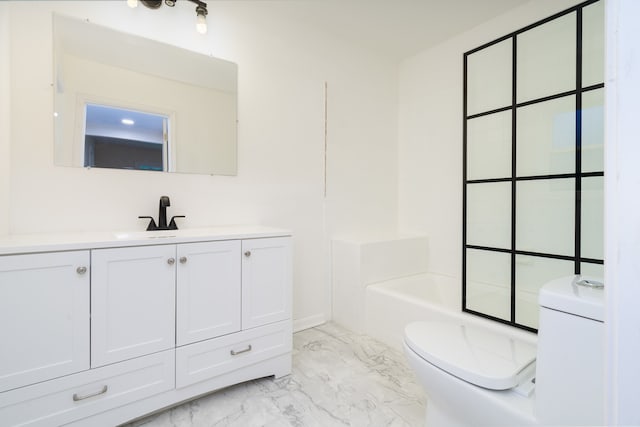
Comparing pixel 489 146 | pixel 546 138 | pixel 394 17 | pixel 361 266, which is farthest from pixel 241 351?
pixel 394 17

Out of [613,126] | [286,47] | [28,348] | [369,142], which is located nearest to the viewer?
[613,126]

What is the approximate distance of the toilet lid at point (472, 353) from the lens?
0.95 meters

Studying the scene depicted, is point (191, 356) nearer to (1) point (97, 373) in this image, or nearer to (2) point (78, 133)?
(1) point (97, 373)

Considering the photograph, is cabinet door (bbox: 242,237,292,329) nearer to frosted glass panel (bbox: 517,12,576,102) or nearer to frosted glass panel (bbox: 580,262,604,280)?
frosted glass panel (bbox: 580,262,604,280)

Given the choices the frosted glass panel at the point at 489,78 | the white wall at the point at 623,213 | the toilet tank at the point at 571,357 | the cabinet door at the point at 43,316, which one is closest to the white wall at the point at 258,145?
the cabinet door at the point at 43,316

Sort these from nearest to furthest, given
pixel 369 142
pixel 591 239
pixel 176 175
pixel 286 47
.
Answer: pixel 591 239 → pixel 176 175 → pixel 286 47 → pixel 369 142

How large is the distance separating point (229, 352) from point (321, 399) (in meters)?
0.52

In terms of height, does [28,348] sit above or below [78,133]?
below

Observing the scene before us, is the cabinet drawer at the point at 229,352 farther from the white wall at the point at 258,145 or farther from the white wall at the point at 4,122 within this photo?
the white wall at the point at 4,122

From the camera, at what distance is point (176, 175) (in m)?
1.72

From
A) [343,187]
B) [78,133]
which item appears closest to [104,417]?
[78,133]

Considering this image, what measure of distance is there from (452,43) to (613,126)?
2421mm

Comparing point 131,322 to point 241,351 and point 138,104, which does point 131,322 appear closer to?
point 241,351

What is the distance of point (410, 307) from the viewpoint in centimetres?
189
